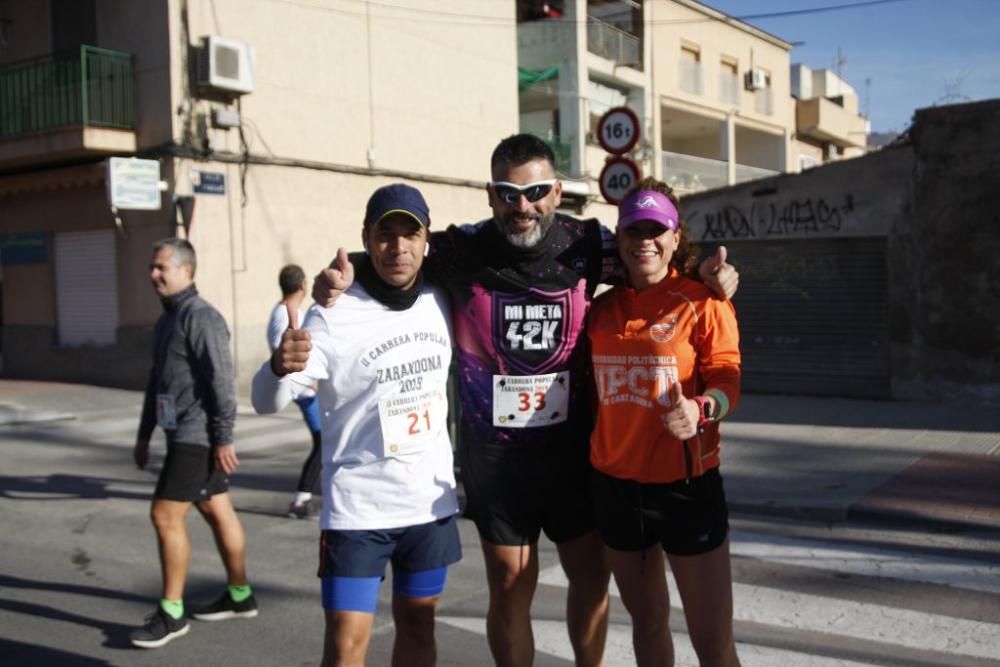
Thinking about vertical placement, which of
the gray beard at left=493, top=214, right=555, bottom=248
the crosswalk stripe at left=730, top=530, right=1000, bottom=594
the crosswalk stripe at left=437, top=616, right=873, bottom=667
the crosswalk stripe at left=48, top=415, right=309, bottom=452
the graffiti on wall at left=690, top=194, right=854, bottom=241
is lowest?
the crosswalk stripe at left=730, top=530, right=1000, bottom=594

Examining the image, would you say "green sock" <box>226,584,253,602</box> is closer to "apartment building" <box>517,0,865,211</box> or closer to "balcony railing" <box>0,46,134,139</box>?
"balcony railing" <box>0,46,134,139</box>

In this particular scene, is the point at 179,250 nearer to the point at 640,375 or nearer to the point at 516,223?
the point at 516,223

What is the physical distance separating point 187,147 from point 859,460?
452 inches

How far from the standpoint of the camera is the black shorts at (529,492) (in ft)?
11.0

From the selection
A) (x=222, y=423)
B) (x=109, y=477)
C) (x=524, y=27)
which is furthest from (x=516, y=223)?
(x=524, y=27)

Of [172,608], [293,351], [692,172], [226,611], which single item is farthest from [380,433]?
[692,172]

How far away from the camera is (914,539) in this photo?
253 inches

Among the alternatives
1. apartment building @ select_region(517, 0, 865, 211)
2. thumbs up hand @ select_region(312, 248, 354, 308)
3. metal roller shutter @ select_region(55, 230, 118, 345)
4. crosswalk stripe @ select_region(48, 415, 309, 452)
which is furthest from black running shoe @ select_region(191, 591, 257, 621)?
apartment building @ select_region(517, 0, 865, 211)

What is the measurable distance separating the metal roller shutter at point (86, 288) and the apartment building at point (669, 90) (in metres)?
11.1

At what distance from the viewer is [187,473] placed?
4.77 meters

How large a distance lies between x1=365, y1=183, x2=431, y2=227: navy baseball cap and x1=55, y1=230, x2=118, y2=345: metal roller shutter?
14619mm

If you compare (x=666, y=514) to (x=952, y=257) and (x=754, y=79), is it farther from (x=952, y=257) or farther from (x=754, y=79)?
(x=754, y=79)

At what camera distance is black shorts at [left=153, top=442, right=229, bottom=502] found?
15.6ft

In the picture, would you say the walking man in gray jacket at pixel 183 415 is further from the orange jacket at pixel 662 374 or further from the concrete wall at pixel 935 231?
the concrete wall at pixel 935 231
